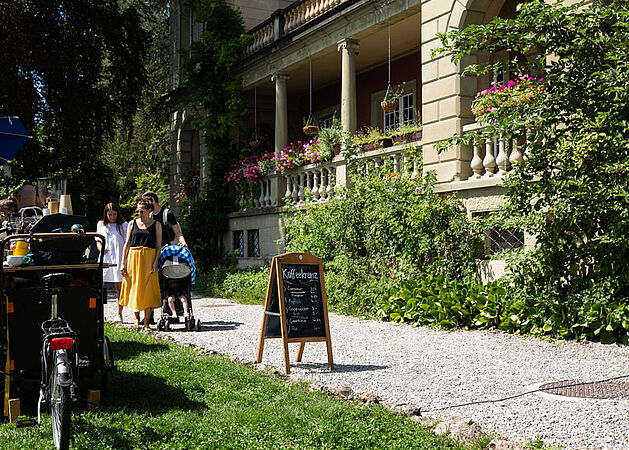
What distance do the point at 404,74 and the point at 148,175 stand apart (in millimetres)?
14724

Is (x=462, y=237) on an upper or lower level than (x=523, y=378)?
upper

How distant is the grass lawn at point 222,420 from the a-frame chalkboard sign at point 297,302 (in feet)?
2.32

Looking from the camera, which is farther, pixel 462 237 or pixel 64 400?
pixel 462 237

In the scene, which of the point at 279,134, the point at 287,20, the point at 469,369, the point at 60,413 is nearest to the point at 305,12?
the point at 287,20

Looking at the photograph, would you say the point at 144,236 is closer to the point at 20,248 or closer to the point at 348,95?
the point at 20,248

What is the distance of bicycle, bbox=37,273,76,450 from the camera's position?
4.11 metres

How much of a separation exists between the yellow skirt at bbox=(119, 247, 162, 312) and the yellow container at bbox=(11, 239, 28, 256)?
4.24 m

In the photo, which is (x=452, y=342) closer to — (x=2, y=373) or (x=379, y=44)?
(x=2, y=373)

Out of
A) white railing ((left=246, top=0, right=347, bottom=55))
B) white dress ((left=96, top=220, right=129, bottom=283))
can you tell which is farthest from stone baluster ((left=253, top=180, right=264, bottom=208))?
white dress ((left=96, top=220, right=129, bottom=283))

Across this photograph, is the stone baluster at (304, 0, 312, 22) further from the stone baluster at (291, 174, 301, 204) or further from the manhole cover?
the manhole cover

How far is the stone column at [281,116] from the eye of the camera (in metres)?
17.3

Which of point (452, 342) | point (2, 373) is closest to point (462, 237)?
point (452, 342)

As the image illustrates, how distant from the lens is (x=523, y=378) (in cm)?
620

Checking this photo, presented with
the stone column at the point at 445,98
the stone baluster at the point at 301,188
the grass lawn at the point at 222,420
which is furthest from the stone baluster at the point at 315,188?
the grass lawn at the point at 222,420
